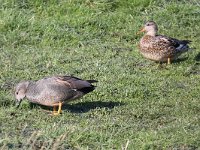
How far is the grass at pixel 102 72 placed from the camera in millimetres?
6781

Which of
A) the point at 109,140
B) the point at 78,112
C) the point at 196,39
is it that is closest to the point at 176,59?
the point at 196,39

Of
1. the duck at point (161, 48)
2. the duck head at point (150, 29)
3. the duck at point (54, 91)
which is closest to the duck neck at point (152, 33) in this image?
the duck head at point (150, 29)

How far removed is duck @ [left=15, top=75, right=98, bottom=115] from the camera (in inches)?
297

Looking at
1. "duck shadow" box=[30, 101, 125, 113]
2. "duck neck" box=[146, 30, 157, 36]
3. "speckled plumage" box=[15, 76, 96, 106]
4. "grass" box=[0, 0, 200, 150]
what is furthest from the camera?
"duck neck" box=[146, 30, 157, 36]

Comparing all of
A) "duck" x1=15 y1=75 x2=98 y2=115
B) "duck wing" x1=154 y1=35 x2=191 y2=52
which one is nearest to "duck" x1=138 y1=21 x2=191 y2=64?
"duck wing" x1=154 y1=35 x2=191 y2=52

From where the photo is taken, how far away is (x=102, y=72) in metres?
9.38

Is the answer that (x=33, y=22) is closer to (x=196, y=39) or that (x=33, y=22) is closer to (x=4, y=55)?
(x=4, y=55)

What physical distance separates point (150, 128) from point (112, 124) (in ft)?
1.31

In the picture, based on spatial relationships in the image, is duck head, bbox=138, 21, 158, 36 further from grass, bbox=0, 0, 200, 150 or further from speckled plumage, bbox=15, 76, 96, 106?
speckled plumage, bbox=15, 76, 96, 106

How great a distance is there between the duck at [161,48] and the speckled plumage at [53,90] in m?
2.52

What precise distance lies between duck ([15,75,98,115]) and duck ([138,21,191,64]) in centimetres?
252

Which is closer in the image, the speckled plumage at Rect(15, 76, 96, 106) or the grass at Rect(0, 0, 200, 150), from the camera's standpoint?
the grass at Rect(0, 0, 200, 150)

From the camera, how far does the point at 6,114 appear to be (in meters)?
7.44

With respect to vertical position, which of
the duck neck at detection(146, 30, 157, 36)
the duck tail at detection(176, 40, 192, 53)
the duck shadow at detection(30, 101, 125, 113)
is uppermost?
the duck shadow at detection(30, 101, 125, 113)
